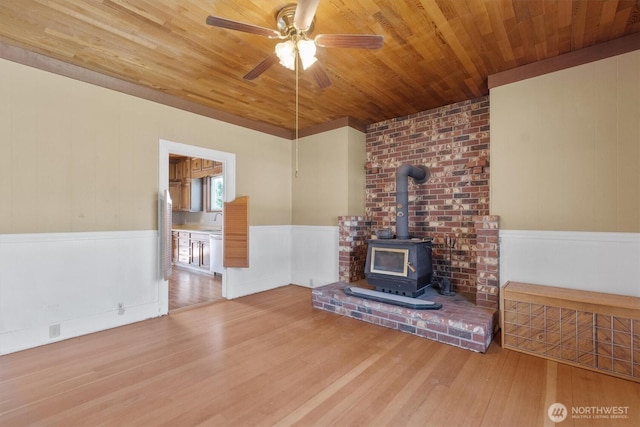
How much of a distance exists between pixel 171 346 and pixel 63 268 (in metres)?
1.31

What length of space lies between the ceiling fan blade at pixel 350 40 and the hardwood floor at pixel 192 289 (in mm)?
3527

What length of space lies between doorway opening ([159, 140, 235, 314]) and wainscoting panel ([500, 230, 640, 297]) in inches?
139

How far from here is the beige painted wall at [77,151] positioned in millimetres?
2547

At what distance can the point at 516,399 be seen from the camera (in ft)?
6.14

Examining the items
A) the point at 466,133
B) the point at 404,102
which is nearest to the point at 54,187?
the point at 404,102

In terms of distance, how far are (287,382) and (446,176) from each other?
316 centimetres

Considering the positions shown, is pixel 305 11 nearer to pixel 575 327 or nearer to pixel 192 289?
pixel 575 327

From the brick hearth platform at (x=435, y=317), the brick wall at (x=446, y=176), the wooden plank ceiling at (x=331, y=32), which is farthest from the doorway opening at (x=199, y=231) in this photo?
the brick wall at (x=446, y=176)

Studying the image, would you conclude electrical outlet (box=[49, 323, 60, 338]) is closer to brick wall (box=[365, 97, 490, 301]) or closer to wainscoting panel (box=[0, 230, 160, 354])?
wainscoting panel (box=[0, 230, 160, 354])

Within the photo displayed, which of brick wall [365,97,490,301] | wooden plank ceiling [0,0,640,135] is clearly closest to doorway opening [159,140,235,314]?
wooden plank ceiling [0,0,640,135]

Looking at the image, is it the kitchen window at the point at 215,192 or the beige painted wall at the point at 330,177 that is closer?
the beige painted wall at the point at 330,177

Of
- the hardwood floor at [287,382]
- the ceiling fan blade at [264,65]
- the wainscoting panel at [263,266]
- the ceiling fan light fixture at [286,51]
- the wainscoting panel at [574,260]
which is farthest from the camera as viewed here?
→ the wainscoting panel at [263,266]

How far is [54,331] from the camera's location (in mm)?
2717

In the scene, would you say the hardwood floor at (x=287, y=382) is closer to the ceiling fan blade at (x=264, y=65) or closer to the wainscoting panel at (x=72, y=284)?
the wainscoting panel at (x=72, y=284)
